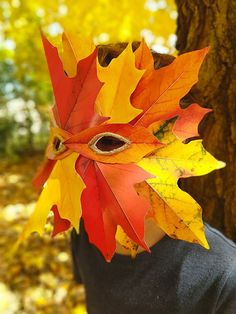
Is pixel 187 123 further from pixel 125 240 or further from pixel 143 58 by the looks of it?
pixel 125 240

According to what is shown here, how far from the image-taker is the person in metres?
1.01

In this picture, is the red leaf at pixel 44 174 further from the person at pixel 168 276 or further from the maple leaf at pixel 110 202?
the person at pixel 168 276

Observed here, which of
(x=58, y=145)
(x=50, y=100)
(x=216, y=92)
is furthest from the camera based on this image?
(x=50, y=100)

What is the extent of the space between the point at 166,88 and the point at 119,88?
0.11 metres

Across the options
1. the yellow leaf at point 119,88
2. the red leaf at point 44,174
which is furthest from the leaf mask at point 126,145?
the red leaf at point 44,174

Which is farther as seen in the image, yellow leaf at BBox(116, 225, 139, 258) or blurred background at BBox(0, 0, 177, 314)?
blurred background at BBox(0, 0, 177, 314)

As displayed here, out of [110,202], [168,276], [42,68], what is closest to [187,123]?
[110,202]

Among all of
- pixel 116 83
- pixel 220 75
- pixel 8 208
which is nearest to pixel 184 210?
pixel 116 83

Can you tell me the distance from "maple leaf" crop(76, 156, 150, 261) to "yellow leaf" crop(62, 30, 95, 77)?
9.5 inches

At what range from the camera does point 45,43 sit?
0.98m

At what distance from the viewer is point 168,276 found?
1082 millimetres

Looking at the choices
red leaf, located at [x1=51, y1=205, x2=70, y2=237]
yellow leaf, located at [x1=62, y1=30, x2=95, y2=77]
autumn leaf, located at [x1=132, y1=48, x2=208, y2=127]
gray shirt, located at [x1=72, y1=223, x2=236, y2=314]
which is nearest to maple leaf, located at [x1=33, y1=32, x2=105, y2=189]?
yellow leaf, located at [x1=62, y1=30, x2=95, y2=77]

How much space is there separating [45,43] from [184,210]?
0.51 meters

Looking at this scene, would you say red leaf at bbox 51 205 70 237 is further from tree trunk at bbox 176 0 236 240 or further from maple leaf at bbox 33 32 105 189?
tree trunk at bbox 176 0 236 240
